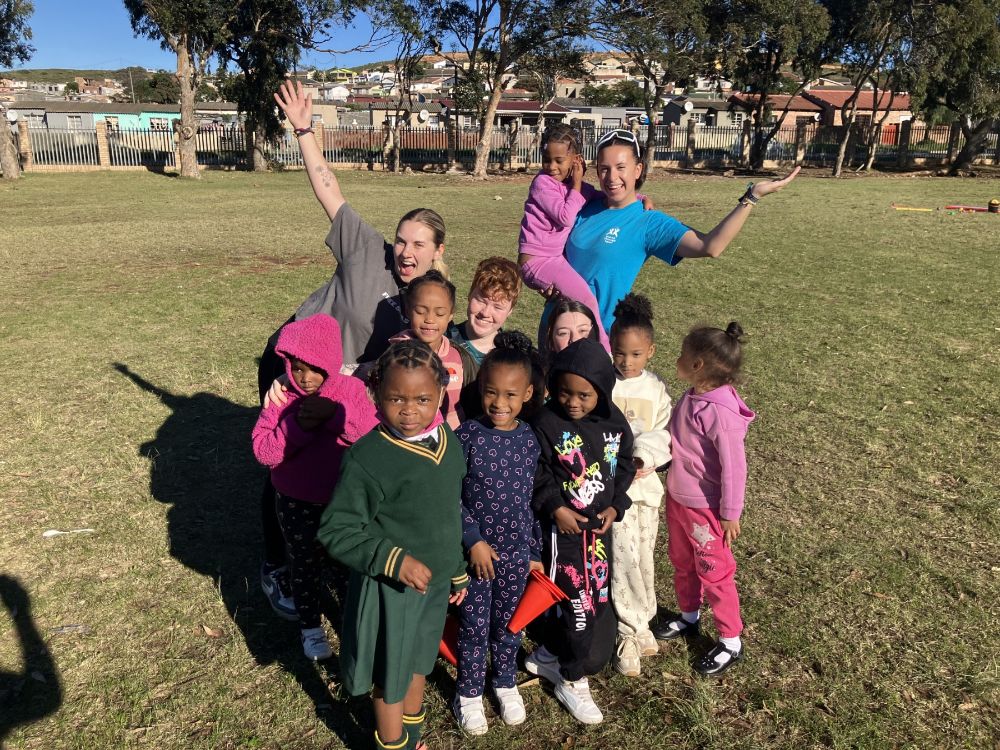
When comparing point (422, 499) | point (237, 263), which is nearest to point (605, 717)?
point (422, 499)

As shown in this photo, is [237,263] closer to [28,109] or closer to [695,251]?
[695,251]

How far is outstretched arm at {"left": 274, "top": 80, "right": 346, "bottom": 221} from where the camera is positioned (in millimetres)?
3691

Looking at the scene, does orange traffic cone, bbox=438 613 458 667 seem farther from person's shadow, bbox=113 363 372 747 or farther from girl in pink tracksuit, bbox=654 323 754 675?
girl in pink tracksuit, bbox=654 323 754 675

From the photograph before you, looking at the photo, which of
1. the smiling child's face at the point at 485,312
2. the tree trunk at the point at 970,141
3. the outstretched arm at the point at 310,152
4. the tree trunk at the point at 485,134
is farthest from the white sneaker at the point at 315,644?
the tree trunk at the point at 970,141

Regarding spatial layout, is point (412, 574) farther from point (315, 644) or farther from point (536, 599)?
point (315, 644)

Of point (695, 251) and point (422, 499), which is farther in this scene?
point (695, 251)

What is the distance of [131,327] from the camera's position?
8.58 metres

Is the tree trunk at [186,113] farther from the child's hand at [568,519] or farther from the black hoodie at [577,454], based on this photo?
the child's hand at [568,519]

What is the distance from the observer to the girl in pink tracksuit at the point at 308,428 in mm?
2908

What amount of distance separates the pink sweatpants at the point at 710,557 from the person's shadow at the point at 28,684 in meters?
2.67

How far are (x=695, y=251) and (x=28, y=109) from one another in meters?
82.1

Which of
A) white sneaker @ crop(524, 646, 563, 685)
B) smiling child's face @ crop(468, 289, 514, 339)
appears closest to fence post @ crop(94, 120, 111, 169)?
smiling child's face @ crop(468, 289, 514, 339)

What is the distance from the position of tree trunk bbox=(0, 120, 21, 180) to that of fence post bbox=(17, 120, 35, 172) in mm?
3773

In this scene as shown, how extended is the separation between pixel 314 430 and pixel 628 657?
164 centimetres
